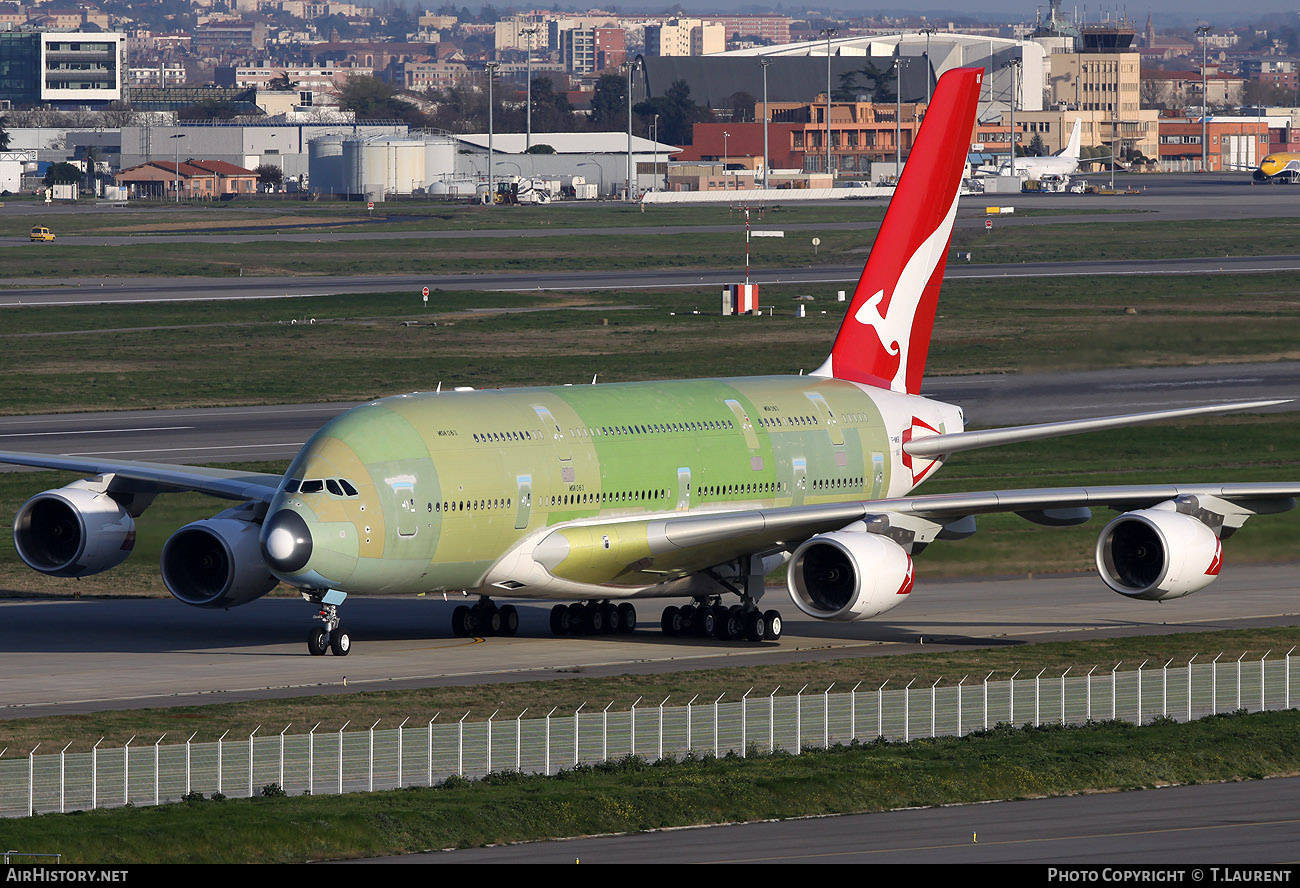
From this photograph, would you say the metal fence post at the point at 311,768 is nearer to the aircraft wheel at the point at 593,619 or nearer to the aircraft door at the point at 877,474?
the aircraft wheel at the point at 593,619

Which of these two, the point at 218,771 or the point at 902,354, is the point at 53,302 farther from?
the point at 218,771

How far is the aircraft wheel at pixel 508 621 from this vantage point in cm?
4769

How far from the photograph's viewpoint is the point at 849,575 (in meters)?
43.0

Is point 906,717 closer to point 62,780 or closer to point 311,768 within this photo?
point 311,768

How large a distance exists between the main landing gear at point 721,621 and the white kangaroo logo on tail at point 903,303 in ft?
31.4

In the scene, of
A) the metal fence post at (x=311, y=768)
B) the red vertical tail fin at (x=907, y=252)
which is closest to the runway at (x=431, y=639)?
the red vertical tail fin at (x=907, y=252)

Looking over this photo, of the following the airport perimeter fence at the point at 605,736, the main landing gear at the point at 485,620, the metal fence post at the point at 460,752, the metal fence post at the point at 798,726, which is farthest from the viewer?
the main landing gear at the point at 485,620

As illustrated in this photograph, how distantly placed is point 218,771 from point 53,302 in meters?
108

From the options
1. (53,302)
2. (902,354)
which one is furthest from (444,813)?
(53,302)

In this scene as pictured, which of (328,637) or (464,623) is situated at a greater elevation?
(328,637)

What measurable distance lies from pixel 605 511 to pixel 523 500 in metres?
2.35

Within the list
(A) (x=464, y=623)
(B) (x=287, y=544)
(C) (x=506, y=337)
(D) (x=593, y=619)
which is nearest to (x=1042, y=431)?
(D) (x=593, y=619)

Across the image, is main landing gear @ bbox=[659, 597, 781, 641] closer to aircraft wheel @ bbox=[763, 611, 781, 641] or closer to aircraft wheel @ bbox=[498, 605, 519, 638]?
aircraft wheel @ bbox=[763, 611, 781, 641]

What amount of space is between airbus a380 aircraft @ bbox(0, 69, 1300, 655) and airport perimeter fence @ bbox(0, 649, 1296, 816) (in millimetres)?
4250
